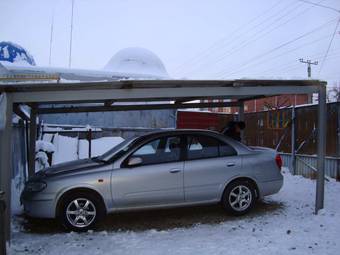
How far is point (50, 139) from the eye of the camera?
1582cm

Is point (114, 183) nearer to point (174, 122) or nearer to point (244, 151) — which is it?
point (244, 151)

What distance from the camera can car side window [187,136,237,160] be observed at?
7.05 meters

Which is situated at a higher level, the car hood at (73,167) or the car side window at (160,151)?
the car side window at (160,151)

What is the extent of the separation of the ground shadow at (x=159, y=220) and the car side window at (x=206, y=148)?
1.08 metres

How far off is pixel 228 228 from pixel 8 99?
3783mm

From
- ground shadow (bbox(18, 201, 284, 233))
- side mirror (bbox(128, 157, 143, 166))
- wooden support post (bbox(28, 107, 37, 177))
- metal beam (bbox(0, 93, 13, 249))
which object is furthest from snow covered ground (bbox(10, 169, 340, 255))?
wooden support post (bbox(28, 107, 37, 177))

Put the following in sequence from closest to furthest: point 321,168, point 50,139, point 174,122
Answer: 1. point 321,168
2. point 50,139
3. point 174,122

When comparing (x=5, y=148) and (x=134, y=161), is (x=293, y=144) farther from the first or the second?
(x=5, y=148)

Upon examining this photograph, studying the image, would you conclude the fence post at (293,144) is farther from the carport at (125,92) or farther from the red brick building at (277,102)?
the carport at (125,92)

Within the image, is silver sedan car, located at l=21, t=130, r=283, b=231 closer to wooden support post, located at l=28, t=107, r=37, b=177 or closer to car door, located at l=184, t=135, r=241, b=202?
car door, located at l=184, t=135, r=241, b=202

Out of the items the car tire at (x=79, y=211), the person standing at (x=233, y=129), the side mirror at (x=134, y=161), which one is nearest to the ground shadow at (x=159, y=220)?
the car tire at (x=79, y=211)

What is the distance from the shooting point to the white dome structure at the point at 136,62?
28375mm

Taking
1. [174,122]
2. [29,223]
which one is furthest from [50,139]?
[29,223]

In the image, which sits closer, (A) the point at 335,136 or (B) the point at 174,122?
(A) the point at 335,136
